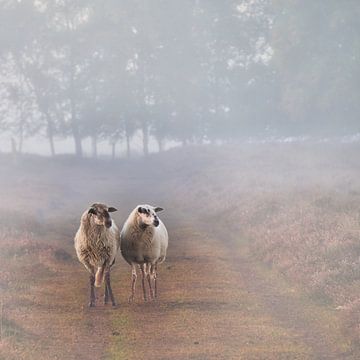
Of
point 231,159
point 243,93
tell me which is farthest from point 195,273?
point 243,93

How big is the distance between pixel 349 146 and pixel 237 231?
21.5m

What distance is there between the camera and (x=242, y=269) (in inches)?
653

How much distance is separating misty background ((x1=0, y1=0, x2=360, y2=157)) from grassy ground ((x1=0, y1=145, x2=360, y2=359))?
2284 centimetres

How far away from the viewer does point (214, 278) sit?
15398mm

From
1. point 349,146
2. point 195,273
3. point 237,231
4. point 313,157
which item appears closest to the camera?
point 195,273

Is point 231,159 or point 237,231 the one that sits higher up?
point 231,159

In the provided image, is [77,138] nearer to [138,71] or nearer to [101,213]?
[138,71]

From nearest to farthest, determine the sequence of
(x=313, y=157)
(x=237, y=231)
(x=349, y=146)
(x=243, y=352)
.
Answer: (x=243, y=352), (x=237, y=231), (x=313, y=157), (x=349, y=146)

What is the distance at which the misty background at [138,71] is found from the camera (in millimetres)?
53594

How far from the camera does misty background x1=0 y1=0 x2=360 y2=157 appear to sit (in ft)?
176

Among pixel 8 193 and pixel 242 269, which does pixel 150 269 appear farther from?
pixel 8 193

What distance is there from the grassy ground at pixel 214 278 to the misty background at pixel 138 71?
22840mm

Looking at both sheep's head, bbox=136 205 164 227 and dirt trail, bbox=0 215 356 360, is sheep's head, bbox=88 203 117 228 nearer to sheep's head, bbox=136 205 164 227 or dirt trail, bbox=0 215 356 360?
sheep's head, bbox=136 205 164 227

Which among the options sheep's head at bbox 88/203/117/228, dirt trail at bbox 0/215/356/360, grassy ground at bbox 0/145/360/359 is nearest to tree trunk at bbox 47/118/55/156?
grassy ground at bbox 0/145/360/359
